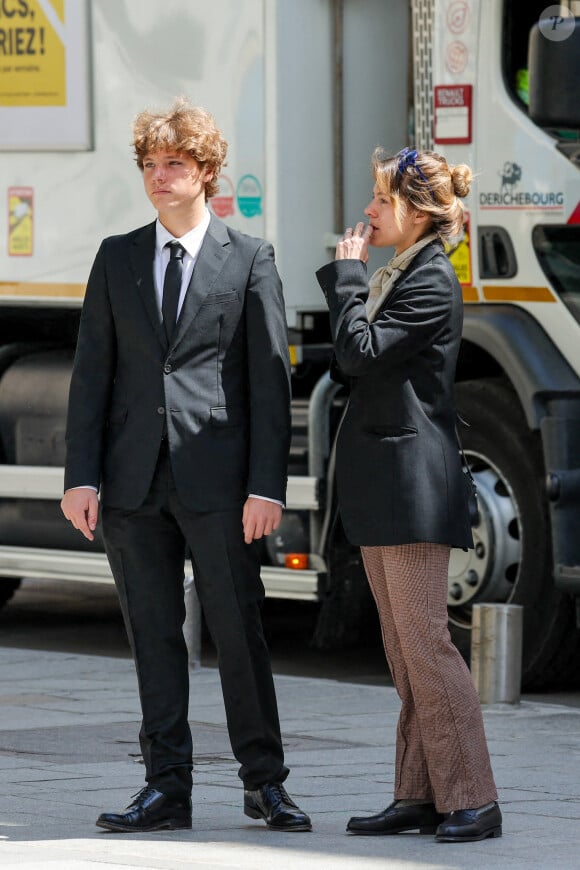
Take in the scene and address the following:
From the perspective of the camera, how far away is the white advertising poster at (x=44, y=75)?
31.1 feet

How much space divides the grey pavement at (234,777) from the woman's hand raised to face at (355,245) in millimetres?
1487

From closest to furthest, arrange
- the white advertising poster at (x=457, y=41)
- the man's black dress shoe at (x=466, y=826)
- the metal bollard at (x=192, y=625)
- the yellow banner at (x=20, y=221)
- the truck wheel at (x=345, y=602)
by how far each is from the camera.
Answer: the man's black dress shoe at (x=466, y=826) → the white advertising poster at (x=457, y=41) → the truck wheel at (x=345, y=602) → the metal bollard at (x=192, y=625) → the yellow banner at (x=20, y=221)

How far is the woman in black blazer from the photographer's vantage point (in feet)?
18.2

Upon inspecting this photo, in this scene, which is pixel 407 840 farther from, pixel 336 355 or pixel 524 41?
pixel 524 41

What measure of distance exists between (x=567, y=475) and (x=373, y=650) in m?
2.47

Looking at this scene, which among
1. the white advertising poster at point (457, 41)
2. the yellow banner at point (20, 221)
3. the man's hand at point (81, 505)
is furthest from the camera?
the yellow banner at point (20, 221)

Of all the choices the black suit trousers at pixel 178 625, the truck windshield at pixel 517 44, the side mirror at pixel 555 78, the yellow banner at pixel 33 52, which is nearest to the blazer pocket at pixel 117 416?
the black suit trousers at pixel 178 625

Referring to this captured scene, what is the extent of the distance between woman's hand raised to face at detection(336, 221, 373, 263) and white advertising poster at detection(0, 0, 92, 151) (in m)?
3.99

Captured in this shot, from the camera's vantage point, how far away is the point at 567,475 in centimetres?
811

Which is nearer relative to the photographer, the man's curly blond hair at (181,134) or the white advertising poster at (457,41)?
the man's curly blond hair at (181,134)

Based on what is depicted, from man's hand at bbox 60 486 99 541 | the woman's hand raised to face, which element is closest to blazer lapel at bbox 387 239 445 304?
the woman's hand raised to face

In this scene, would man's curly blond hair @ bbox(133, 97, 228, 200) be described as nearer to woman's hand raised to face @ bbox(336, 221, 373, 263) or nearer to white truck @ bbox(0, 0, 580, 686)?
woman's hand raised to face @ bbox(336, 221, 373, 263)

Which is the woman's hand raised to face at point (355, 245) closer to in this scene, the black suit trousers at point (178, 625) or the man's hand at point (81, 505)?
the black suit trousers at point (178, 625)

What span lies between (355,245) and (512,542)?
10.1 feet
